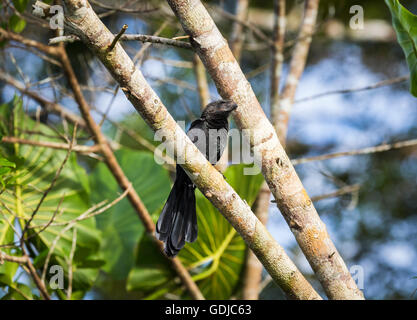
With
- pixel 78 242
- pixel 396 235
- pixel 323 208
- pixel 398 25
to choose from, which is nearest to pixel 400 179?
pixel 396 235

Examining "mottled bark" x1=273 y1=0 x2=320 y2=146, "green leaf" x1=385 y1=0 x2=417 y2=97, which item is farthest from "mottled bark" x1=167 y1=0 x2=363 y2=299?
"mottled bark" x1=273 y1=0 x2=320 y2=146

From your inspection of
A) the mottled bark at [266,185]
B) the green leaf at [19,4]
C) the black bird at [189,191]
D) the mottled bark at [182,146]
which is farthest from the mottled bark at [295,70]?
the green leaf at [19,4]

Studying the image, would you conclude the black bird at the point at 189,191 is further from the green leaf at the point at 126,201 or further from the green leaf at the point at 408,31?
the green leaf at the point at 126,201

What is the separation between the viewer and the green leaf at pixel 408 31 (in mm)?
1620

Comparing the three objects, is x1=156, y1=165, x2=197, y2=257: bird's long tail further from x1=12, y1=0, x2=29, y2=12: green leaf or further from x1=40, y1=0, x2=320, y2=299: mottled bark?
x1=12, y1=0, x2=29, y2=12: green leaf

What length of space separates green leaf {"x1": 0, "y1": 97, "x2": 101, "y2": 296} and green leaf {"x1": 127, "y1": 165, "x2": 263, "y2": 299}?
0.30 m

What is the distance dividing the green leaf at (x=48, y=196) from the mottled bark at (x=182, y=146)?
1227 millimetres

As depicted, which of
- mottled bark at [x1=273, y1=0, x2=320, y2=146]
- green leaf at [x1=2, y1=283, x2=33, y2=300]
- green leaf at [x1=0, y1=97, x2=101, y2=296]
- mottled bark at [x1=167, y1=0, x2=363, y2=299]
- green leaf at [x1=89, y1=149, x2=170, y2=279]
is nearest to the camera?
mottled bark at [x1=167, y1=0, x2=363, y2=299]

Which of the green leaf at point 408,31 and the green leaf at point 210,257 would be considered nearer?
the green leaf at point 408,31

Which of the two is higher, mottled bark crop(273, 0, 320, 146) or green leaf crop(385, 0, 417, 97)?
mottled bark crop(273, 0, 320, 146)

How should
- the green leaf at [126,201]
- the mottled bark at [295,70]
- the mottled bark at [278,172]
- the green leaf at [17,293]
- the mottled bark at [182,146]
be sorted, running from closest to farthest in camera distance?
the mottled bark at [182,146], the mottled bark at [278,172], the green leaf at [17,293], the green leaf at [126,201], the mottled bark at [295,70]

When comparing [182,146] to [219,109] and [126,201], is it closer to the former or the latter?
[219,109]

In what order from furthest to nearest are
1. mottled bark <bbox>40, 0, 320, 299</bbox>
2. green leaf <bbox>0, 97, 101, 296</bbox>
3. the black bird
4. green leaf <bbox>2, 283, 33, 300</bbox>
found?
1. green leaf <bbox>0, 97, 101, 296</bbox>
2. green leaf <bbox>2, 283, 33, 300</bbox>
3. the black bird
4. mottled bark <bbox>40, 0, 320, 299</bbox>

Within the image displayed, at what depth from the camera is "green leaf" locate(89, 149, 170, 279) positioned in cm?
273
